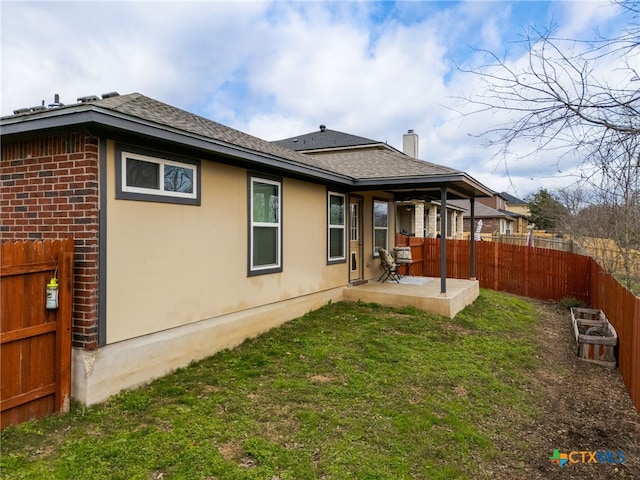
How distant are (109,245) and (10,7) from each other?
3640 millimetres

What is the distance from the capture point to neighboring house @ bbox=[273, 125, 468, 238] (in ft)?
31.4

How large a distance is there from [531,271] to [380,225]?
5.58 meters

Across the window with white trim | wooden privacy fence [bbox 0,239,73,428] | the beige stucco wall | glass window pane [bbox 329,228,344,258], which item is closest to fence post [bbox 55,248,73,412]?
wooden privacy fence [bbox 0,239,73,428]

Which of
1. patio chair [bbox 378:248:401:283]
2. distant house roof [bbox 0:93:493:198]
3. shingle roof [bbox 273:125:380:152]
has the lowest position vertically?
patio chair [bbox 378:248:401:283]

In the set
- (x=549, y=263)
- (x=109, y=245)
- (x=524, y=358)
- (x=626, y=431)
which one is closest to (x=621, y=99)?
(x=626, y=431)

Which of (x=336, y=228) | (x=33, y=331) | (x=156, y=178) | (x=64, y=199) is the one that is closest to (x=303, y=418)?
(x=33, y=331)

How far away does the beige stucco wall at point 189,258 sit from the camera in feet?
14.1

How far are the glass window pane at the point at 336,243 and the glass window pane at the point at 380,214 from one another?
1.74 m

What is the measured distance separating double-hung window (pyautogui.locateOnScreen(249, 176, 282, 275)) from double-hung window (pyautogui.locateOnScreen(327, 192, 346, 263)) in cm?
191

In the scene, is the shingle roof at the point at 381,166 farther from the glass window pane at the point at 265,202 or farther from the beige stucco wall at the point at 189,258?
the glass window pane at the point at 265,202

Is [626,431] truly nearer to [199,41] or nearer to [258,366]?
[258,366]

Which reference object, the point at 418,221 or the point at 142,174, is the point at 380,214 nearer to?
the point at 142,174

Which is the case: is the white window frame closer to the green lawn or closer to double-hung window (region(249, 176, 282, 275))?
double-hung window (region(249, 176, 282, 275))

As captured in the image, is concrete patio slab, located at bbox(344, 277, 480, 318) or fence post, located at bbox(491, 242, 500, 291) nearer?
concrete patio slab, located at bbox(344, 277, 480, 318)
